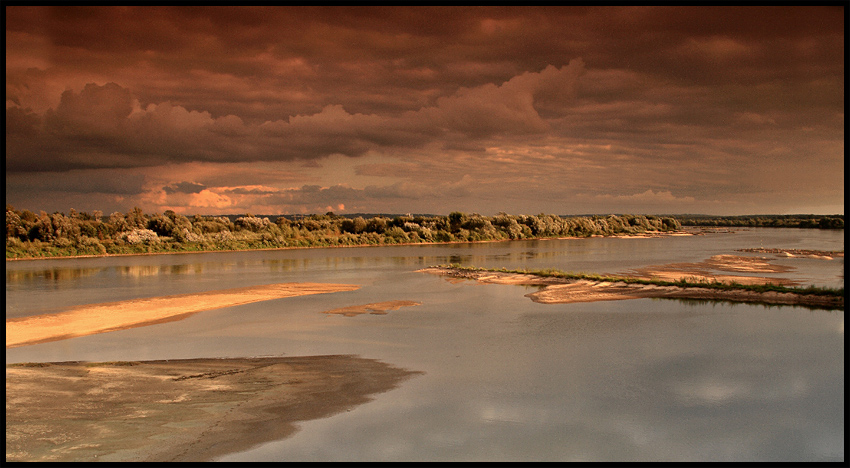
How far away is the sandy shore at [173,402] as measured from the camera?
22.4 ft

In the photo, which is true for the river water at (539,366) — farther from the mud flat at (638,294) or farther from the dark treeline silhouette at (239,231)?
the dark treeline silhouette at (239,231)

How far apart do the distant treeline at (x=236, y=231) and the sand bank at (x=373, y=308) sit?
33819mm

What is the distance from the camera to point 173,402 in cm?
846

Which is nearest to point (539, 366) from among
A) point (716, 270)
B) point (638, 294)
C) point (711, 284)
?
point (638, 294)

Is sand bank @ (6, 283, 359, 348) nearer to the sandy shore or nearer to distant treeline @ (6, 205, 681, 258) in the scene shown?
the sandy shore

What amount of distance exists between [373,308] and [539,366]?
352 inches

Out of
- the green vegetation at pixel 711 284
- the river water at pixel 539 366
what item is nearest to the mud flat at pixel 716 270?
the green vegetation at pixel 711 284

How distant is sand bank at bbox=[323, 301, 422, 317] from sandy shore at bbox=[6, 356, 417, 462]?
6.41 m

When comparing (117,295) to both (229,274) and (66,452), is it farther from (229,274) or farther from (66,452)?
(66,452)

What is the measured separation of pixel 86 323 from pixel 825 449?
1827 cm

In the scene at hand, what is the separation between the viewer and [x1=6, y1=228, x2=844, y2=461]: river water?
Answer: 24.1 feet

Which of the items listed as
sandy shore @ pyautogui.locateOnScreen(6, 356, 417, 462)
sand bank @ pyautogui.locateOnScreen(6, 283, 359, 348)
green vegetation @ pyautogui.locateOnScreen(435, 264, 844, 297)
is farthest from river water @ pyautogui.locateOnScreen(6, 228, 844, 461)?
green vegetation @ pyautogui.locateOnScreen(435, 264, 844, 297)

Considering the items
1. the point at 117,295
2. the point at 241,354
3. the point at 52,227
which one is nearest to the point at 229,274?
the point at 117,295

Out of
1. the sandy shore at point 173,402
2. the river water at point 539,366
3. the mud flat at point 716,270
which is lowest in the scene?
the river water at point 539,366
